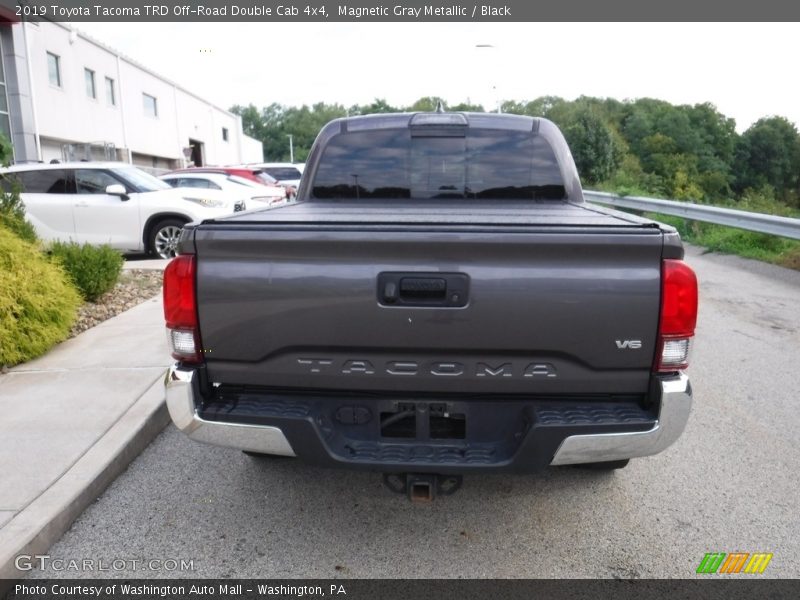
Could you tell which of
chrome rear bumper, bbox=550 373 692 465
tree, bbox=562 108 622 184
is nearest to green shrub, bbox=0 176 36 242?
chrome rear bumper, bbox=550 373 692 465

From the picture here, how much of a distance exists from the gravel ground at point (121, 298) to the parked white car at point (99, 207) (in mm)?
1344

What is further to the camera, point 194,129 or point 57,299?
point 194,129

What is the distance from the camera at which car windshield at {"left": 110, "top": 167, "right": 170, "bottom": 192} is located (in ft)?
35.3

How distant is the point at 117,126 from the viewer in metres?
30.9

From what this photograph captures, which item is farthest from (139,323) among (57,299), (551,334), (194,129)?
(194,129)

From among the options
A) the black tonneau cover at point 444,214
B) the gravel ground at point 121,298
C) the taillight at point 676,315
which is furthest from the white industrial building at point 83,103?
the taillight at point 676,315

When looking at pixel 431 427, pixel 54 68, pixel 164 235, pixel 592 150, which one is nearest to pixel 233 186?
pixel 164 235

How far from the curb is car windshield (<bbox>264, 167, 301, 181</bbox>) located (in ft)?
58.4

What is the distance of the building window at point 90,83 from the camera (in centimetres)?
2795

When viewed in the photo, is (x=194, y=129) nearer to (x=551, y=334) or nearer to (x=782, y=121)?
(x=551, y=334)

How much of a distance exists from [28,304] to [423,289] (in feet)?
14.8

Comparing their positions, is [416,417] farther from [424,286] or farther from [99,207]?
[99,207]

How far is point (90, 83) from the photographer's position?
28359 millimetres

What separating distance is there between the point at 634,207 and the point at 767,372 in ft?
32.2
